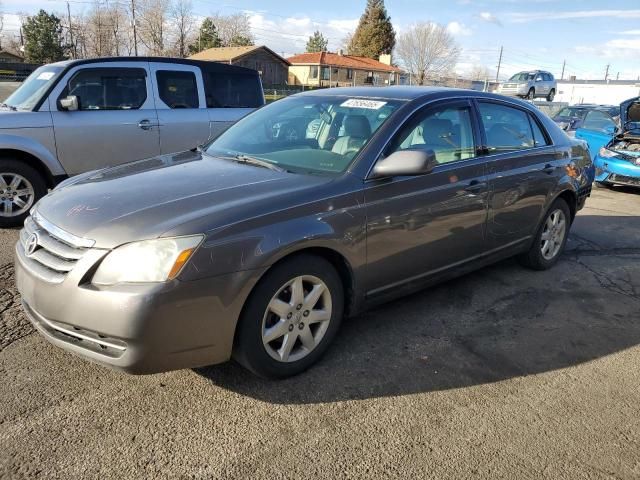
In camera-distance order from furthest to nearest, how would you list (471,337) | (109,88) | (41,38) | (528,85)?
1. (41,38)
2. (528,85)
3. (109,88)
4. (471,337)

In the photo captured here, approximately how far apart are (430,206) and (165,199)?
5.87ft

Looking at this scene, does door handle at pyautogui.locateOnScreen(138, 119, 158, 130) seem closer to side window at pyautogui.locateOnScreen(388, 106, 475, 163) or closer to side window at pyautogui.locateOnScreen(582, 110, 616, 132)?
side window at pyautogui.locateOnScreen(388, 106, 475, 163)

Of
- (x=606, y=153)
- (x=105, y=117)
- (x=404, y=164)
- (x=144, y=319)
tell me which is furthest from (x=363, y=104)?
(x=606, y=153)

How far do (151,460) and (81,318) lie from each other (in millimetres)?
742

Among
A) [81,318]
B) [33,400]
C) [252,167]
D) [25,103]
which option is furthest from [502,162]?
[25,103]

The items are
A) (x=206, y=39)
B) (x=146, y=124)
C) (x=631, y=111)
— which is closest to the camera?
(x=146, y=124)

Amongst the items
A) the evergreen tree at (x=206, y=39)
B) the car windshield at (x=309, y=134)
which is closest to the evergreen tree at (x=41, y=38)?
the evergreen tree at (x=206, y=39)

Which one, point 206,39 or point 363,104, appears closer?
point 363,104

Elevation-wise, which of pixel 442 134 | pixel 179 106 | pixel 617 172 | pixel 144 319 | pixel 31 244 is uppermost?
pixel 442 134

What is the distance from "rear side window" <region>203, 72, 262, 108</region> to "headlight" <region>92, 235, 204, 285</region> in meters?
5.10

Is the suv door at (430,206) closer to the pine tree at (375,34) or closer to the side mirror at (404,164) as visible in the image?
the side mirror at (404,164)

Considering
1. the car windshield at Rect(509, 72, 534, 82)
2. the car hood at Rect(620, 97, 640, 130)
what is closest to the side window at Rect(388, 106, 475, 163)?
the car hood at Rect(620, 97, 640, 130)

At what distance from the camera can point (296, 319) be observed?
301cm

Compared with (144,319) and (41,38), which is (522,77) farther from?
(41,38)
